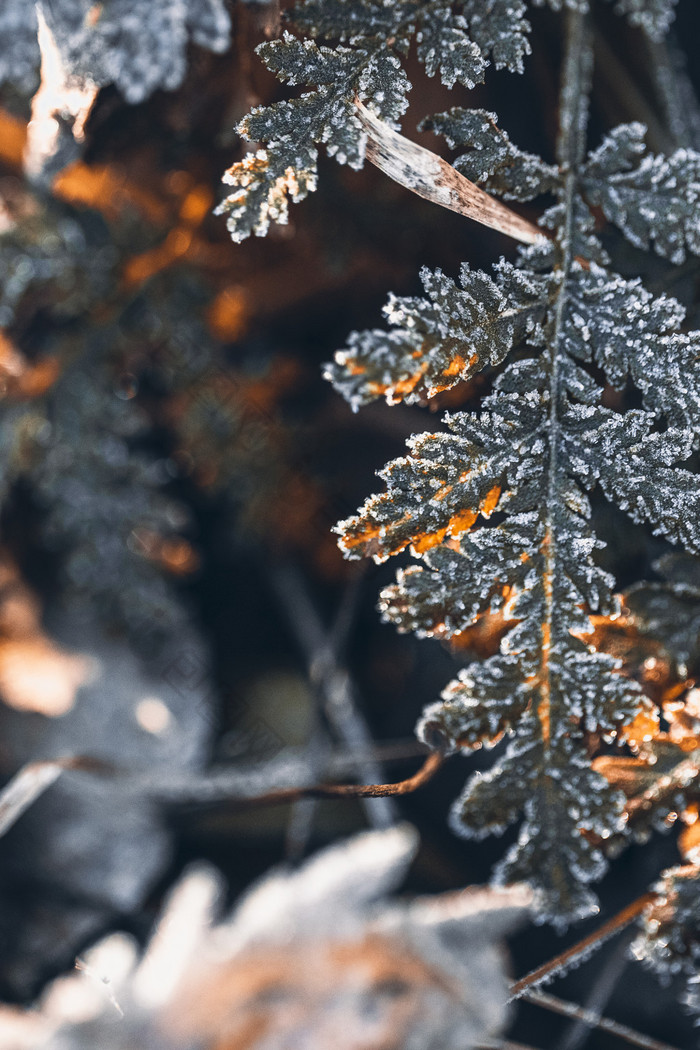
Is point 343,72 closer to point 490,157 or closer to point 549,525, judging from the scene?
point 490,157

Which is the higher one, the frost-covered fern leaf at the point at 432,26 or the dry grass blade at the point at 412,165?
the frost-covered fern leaf at the point at 432,26

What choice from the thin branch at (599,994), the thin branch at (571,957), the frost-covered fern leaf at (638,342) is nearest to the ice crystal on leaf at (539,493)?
the frost-covered fern leaf at (638,342)

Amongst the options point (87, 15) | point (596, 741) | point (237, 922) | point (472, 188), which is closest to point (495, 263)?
point (472, 188)

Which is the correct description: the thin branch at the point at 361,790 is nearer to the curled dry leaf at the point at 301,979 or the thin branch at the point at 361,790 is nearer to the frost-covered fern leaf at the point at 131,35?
the curled dry leaf at the point at 301,979

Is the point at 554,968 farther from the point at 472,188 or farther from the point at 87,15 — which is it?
the point at 87,15

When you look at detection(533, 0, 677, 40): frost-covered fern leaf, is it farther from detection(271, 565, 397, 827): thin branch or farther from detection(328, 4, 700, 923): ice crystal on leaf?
detection(271, 565, 397, 827): thin branch

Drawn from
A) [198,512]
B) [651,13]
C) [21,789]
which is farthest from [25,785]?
[651,13]

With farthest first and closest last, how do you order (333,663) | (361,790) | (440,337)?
(333,663), (361,790), (440,337)
